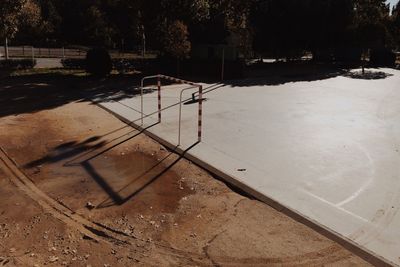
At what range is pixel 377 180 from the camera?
8055mm

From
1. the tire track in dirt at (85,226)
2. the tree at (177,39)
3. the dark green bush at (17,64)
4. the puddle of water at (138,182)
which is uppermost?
the tree at (177,39)

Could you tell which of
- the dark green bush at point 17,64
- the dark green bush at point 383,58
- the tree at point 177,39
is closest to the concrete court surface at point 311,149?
the tree at point 177,39

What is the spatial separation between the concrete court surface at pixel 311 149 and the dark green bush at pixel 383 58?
19.0 metres

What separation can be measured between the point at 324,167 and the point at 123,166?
4.45 metres

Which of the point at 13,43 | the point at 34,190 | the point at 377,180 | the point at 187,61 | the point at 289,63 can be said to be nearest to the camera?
the point at 34,190

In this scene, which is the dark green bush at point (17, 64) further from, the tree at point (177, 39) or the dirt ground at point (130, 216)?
the dirt ground at point (130, 216)

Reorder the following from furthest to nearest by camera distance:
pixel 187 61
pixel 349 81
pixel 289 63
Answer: pixel 289 63 < pixel 187 61 < pixel 349 81

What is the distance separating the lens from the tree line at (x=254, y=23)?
977 inches

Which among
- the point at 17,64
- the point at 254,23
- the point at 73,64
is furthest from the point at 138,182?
the point at 254,23

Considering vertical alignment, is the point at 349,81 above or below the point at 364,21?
below

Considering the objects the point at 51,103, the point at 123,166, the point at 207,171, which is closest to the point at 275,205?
the point at 207,171

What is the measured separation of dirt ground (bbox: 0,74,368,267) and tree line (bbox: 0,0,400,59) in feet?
49.6

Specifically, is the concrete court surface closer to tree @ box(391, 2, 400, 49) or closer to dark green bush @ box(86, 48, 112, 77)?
dark green bush @ box(86, 48, 112, 77)

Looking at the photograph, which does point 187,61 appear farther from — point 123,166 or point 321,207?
point 321,207
